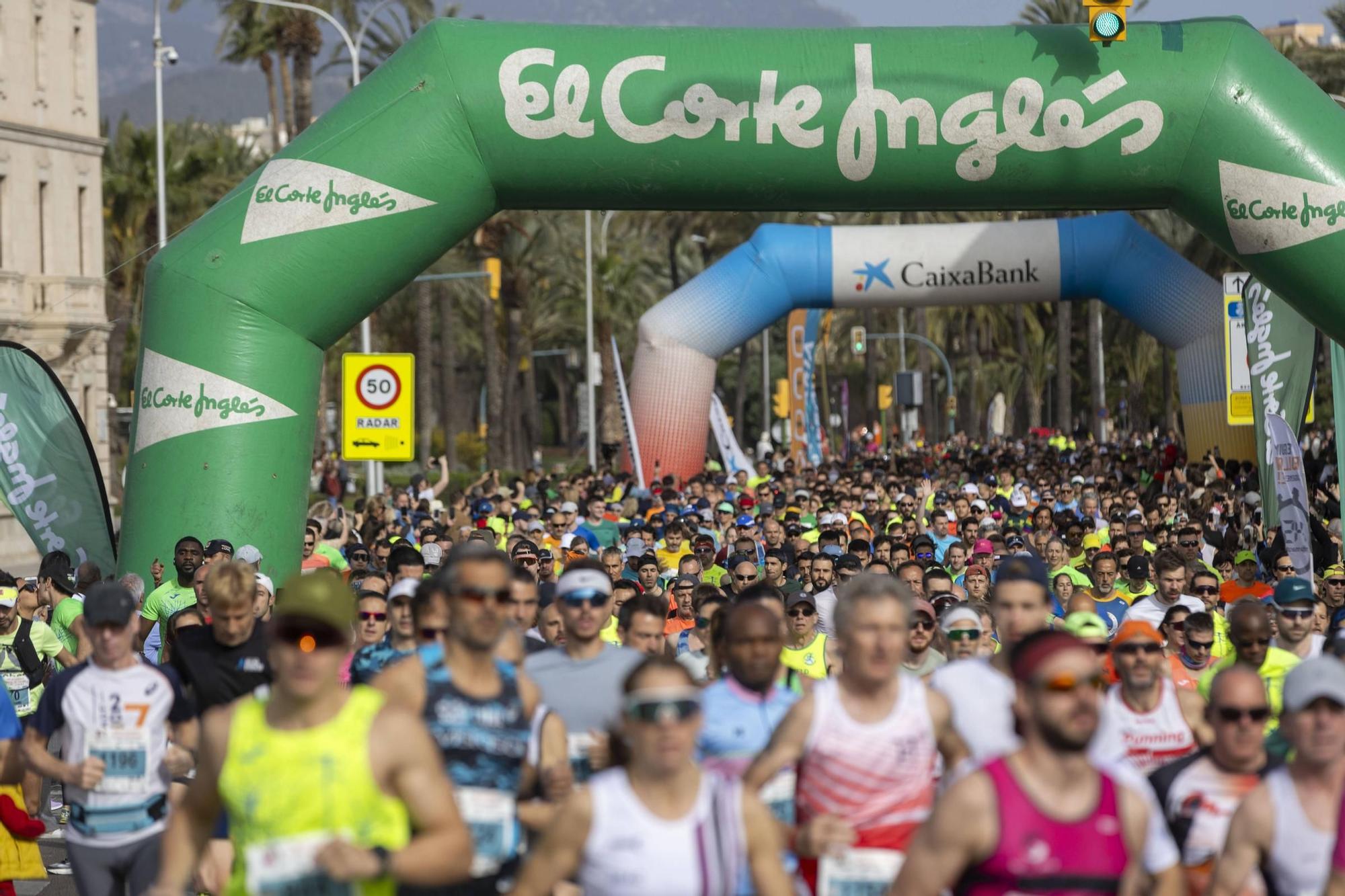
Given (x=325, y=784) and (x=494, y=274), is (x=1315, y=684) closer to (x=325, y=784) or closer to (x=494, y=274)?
(x=325, y=784)

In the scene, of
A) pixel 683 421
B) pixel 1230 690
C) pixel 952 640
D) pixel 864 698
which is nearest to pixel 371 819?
pixel 864 698

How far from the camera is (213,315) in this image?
12.5m

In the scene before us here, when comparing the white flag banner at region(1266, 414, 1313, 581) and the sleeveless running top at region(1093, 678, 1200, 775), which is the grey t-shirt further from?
the white flag banner at region(1266, 414, 1313, 581)

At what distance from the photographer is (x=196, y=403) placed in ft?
41.1

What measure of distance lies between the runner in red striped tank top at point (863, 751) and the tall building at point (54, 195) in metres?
30.7

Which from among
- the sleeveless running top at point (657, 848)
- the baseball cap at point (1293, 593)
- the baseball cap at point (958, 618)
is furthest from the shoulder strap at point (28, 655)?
the sleeveless running top at point (657, 848)

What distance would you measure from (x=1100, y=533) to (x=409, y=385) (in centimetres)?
586

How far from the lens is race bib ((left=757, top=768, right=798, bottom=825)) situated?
521cm

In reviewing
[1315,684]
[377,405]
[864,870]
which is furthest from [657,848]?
[377,405]

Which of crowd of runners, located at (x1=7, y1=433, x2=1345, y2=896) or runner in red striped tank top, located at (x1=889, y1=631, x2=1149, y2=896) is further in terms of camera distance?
crowd of runners, located at (x1=7, y1=433, x2=1345, y2=896)

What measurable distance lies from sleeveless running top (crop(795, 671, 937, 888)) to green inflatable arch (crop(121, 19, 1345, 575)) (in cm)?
766

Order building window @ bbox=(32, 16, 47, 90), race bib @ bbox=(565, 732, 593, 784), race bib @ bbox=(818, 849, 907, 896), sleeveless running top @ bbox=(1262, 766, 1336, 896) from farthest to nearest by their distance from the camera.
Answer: building window @ bbox=(32, 16, 47, 90)
race bib @ bbox=(565, 732, 593, 784)
race bib @ bbox=(818, 849, 907, 896)
sleeveless running top @ bbox=(1262, 766, 1336, 896)

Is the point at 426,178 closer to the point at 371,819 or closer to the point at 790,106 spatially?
the point at 790,106

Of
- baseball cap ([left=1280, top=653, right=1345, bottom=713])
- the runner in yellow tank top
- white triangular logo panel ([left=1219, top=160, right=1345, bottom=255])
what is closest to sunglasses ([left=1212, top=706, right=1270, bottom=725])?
baseball cap ([left=1280, top=653, right=1345, bottom=713])
